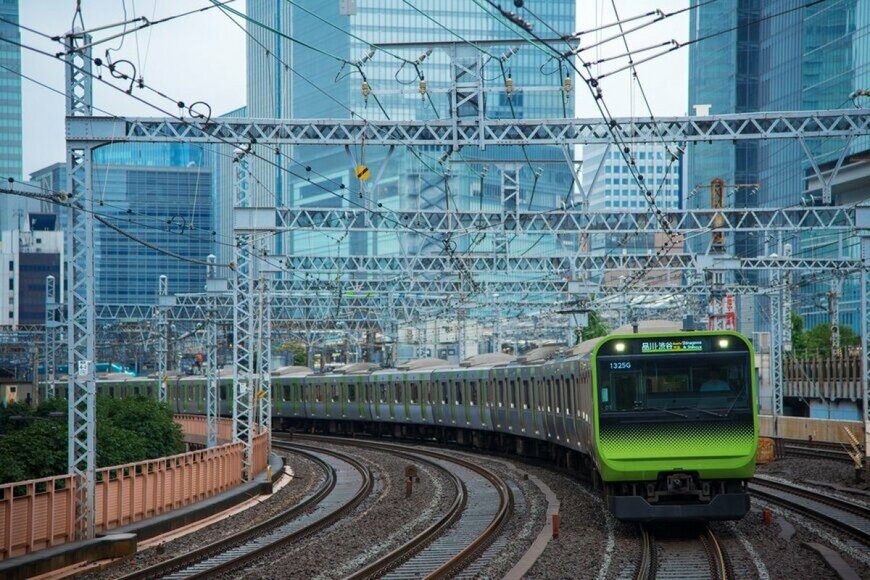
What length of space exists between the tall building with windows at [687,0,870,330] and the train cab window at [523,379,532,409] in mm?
42210

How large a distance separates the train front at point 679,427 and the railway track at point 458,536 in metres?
2.09

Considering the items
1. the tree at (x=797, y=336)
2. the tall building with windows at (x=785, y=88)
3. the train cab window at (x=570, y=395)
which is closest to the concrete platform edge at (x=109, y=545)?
the train cab window at (x=570, y=395)

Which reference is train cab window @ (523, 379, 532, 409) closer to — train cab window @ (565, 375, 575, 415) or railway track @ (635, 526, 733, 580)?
train cab window @ (565, 375, 575, 415)

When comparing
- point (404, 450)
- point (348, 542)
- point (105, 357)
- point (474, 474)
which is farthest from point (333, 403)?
point (105, 357)

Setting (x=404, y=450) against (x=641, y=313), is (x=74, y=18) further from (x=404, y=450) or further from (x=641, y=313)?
(x=641, y=313)

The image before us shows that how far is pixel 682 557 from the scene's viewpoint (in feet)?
49.9

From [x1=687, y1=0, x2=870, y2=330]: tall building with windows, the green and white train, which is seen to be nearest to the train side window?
the green and white train

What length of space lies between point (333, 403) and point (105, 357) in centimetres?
4771

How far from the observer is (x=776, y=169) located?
339 feet

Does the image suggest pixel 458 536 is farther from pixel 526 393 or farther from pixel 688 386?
pixel 526 393

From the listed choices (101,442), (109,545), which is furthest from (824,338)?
(109,545)

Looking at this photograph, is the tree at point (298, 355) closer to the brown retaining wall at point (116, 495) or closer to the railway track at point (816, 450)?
the railway track at point (816, 450)

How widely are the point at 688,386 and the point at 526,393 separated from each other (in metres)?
13.1

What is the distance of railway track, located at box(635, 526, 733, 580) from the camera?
1392 centimetres
